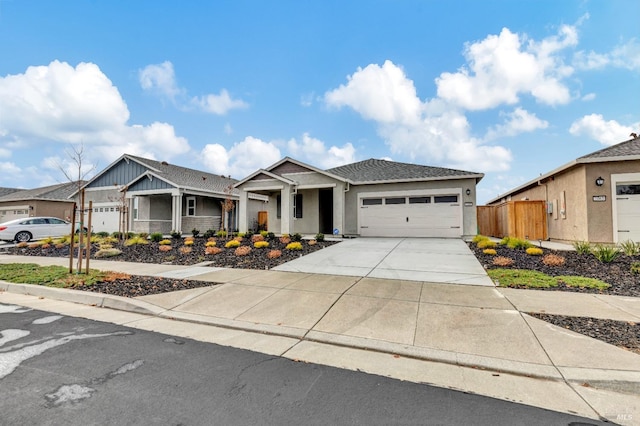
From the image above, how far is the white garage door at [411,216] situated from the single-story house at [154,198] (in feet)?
30.1

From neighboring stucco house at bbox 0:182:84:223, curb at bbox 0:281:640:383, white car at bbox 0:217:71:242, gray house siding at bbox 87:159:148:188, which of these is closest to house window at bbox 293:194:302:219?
gray house siding at bbox 87:159:148:188

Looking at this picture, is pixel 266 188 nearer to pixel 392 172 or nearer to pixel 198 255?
pixel 198 255

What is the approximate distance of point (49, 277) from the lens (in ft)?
25.1

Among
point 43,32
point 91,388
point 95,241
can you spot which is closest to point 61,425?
point 91,388

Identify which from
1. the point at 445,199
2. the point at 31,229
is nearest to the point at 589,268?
the point at 445,199

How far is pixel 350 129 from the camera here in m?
19.5

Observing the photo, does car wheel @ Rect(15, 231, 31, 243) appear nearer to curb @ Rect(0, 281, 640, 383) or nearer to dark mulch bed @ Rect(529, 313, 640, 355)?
curb @ Rect(0, 281, 640, 383)

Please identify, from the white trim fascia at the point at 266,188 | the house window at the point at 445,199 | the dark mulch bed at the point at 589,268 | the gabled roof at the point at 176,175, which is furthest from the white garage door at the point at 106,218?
the dark mulch bed at the point at 589,268

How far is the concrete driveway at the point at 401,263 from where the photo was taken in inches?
295

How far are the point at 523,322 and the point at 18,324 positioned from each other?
25.4 ft

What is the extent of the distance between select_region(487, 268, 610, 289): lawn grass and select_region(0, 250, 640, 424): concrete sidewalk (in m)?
0.57

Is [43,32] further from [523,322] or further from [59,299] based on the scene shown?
[523,322]

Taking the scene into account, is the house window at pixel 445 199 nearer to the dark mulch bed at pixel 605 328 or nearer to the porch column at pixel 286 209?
the porch column at pixel 286 209

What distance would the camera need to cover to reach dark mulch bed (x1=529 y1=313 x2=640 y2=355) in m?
3.85
